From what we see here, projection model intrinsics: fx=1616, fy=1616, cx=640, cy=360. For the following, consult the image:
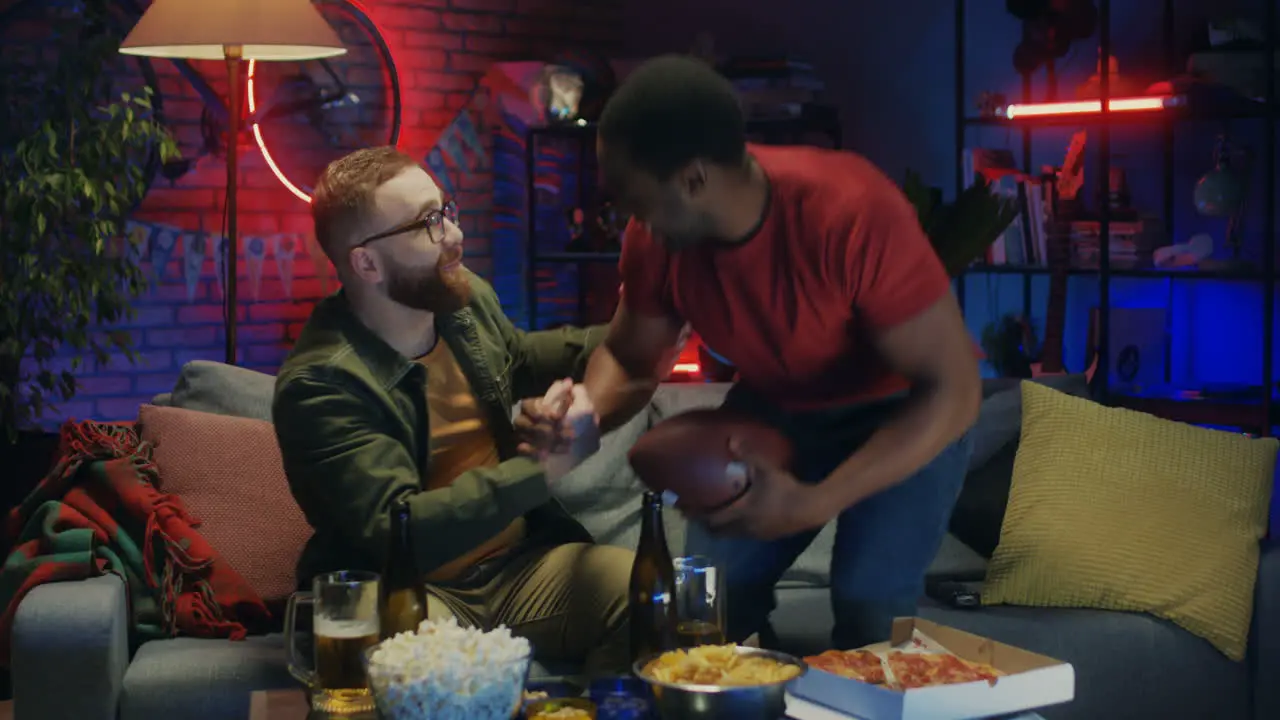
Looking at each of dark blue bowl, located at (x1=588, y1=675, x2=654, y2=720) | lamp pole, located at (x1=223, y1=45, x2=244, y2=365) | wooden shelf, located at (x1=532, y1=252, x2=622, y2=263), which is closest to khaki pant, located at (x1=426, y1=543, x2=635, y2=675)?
dark blue bowl, located at (x1=588, y1=675, x2=654, y2=720)

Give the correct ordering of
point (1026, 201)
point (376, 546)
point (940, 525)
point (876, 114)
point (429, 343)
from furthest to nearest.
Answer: point (876, 114) < point (1026, 201) < point (429, 343) < point (376, 546) < point (940, 525)

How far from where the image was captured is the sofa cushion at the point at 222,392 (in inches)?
124

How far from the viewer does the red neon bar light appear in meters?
4.39

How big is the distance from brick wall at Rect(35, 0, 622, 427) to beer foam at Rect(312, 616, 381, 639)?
9.02ft

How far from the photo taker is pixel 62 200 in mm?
3994

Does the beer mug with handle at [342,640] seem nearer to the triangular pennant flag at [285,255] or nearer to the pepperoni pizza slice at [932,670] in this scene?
the pepperoni pizza slice at [932,670]

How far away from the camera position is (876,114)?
567cm

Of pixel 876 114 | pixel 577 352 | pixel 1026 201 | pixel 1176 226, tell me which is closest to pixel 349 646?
pixel 577 352

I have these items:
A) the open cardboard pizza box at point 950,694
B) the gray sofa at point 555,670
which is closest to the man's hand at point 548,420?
the open cardboard pizza box at point 950,694

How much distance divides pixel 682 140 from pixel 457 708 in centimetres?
68

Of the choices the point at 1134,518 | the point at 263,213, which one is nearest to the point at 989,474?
the point at 1134,518

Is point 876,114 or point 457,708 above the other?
point 876,114

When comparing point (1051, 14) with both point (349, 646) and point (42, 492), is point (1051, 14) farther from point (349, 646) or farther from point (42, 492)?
point (349, 646)

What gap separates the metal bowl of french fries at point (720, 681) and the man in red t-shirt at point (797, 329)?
0.16 m
